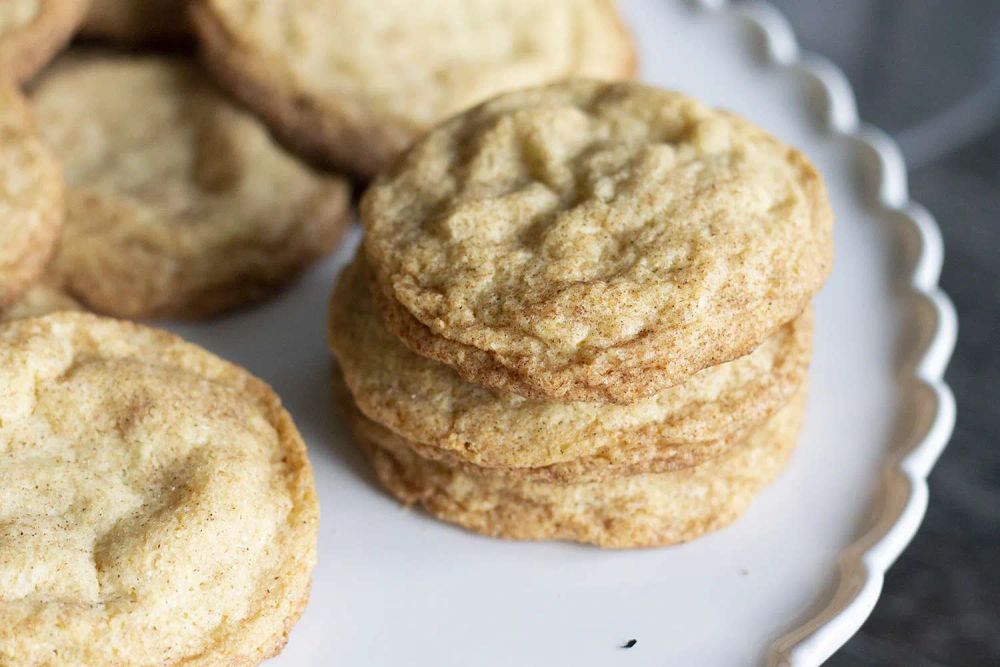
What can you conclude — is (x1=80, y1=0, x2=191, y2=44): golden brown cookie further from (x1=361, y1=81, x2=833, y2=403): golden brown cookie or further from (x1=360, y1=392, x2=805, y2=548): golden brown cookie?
(x1=360, y1=392, x2=805, y2=548): golden brown cookie

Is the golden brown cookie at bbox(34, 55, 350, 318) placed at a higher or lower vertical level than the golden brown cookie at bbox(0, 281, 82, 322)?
higher

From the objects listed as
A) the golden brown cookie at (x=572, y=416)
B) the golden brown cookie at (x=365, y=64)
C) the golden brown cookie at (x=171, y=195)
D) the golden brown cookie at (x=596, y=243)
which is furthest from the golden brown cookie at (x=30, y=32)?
the golden brown cookie at (x=572, y=416)

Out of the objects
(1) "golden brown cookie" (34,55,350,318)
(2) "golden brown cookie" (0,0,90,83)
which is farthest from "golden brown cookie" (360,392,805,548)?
(2) "golden brown cookie" (0,0,90,83)

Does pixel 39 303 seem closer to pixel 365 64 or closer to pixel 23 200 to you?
pixel 23 200

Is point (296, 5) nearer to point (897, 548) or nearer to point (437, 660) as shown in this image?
point (437, 660)

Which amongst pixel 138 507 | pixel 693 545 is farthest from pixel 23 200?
pixel 693 545

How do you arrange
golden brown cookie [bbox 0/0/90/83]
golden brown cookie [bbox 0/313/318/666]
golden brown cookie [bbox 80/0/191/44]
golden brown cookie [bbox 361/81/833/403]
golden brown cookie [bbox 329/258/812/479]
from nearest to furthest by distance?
1. golden brown cookie [bbox 0/313/318/666]
2. golden brown cookie [bbox 361/81/833/403]
3. golden brown cookie [bbox 329/258/812/479]
4. golden brown cookie [bbox 0/0/90/83]
5. golden brown cookie [bbox 80/0/191/44]

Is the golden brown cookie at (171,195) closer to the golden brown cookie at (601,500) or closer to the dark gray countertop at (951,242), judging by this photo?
the golden brown cookie at (601,500)

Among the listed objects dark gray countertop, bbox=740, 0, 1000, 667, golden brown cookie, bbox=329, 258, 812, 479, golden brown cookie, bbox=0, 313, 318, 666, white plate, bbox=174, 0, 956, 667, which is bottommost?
dark gray countertop, bbox=740, 0, 1000, 667
